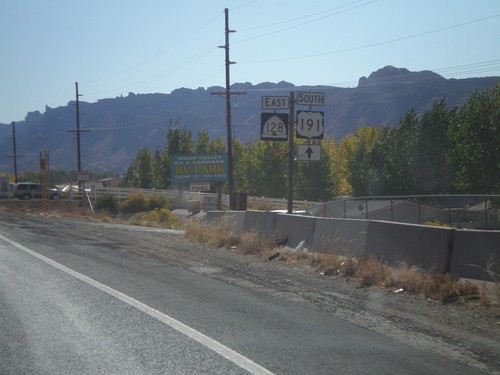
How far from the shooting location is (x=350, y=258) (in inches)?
547

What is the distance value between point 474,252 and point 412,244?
5.08 ft

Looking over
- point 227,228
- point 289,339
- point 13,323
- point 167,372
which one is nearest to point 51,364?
point 167,372

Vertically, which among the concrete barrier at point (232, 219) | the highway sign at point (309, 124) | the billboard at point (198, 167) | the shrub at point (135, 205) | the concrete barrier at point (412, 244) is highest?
the highway sign at point (309, 124)

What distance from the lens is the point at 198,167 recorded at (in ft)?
181

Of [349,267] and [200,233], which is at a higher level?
[349,267]

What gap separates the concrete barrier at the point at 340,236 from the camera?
14492 millimetres

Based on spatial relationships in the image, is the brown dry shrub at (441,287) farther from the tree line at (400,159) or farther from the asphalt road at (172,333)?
the tree line at (400,159)

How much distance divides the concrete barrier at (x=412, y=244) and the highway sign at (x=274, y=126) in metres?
7.92

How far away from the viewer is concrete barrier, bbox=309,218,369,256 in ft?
47.5

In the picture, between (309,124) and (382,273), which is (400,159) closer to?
(309,124)

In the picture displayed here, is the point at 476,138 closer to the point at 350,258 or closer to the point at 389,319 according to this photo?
the point at 350,258

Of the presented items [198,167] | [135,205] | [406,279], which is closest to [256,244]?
[406,279]

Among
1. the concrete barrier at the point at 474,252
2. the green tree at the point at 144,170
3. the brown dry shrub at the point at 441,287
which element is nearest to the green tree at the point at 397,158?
the green tree at the point at 144,170

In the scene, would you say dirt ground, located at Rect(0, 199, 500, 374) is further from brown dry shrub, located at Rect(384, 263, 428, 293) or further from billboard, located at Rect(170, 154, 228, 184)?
billboard, located at Rect(170, 154, 228, 184)
